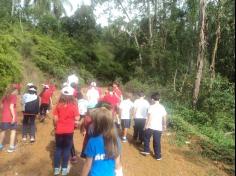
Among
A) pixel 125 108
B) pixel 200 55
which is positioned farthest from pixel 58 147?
pixel 200 55

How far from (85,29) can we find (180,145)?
19125mm

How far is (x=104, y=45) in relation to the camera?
25.4 feet

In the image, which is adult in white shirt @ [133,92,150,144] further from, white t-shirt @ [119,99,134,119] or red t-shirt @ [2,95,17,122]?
red t-shirt @ [2,95,17,122]

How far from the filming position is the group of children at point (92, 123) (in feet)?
14.0

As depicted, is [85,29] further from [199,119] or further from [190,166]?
[190,166]

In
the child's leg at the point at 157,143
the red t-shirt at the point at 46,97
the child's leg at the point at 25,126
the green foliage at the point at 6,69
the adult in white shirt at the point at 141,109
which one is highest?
the green foliage at the point at 6,69

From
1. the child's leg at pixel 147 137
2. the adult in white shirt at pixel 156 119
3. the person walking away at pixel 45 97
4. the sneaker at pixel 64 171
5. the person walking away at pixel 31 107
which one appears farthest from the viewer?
the person walking away at pixel 45 97

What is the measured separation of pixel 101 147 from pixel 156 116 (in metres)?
5.50

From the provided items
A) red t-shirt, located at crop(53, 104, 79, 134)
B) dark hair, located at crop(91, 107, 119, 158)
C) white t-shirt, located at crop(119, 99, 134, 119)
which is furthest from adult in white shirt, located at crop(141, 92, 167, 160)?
dark hair, located at crop(91, 107, 119, 158)

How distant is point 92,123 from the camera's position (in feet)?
14.4

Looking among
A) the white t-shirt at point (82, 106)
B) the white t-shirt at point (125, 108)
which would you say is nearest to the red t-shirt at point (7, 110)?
the white t-shirt at point (82, 106)

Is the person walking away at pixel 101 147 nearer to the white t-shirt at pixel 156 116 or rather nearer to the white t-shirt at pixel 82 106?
the white t-shirt at pixel 156 116

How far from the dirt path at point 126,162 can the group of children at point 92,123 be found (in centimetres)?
31

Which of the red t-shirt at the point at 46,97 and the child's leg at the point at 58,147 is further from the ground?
the red t-shirt at the point at 46,97
